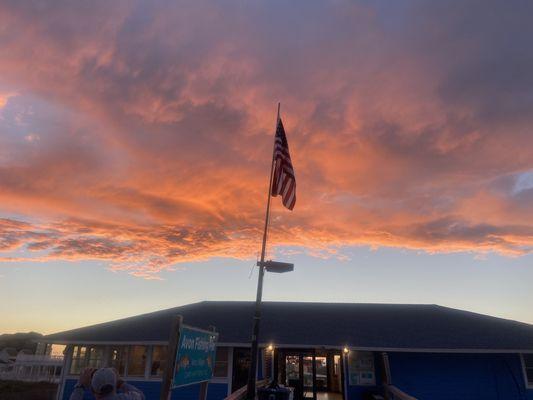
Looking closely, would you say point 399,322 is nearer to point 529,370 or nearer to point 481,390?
point 481,390

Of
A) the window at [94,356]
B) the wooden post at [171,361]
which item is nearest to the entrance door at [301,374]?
the window at [94,356]

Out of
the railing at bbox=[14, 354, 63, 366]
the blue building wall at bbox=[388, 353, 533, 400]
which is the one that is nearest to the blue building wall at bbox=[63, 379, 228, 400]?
the blue building wall at bbox=[388, 353, 533, 400]

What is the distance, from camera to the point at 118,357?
57.4ft

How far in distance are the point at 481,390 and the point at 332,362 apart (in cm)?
835

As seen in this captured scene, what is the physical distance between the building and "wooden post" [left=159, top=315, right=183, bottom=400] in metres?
10.7

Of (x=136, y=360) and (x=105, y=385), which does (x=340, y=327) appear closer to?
(x=136, y=360)

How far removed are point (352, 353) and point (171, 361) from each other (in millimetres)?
12816

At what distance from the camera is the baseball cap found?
3697 millimetres

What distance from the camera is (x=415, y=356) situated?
16.1 metres

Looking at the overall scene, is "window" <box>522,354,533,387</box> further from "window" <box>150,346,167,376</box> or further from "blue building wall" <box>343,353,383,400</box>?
"window" <box>150,346,167,376</box>

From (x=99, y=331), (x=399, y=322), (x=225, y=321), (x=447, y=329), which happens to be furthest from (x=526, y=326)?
(x=99, y=331)

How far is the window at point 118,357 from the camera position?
56.9 ft

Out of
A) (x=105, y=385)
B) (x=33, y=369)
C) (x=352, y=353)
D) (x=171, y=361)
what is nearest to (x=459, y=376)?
(x=352, y=353)

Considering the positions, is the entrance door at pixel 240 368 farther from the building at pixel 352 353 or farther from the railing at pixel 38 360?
the railing at pixel 38 360
